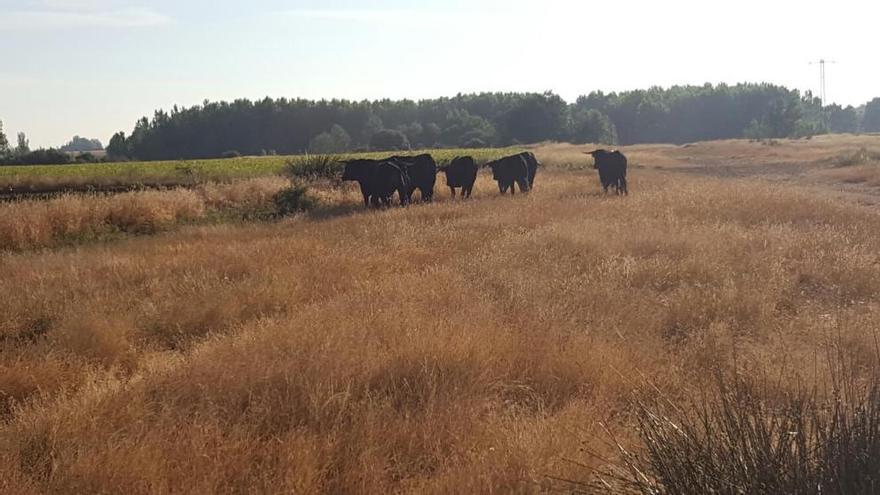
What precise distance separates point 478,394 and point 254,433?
1722mm

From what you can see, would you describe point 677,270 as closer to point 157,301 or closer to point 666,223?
point 666,223

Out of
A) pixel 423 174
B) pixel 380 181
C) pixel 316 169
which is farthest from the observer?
pixel 316 169

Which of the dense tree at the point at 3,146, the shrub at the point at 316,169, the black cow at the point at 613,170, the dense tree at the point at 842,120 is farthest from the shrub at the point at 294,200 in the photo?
the dense tree at the point at 842,120

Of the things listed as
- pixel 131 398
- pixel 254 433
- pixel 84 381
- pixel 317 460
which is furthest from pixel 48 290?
pixel 317 460

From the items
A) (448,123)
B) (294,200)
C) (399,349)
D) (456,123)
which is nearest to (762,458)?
(399,349)

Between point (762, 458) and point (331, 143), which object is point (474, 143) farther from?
point (762, 458)

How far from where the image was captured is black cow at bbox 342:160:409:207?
24.1 meters

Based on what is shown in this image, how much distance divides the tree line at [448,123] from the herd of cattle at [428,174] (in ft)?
186

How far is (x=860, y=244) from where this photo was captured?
448 inches

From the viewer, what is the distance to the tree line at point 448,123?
103375mm

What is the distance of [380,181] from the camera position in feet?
79.1

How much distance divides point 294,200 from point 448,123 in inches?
3595

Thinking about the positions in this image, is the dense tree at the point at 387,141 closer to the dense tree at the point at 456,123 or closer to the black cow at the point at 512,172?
the dense tree at the point at 456,123

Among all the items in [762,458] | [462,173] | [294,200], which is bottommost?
[762,458]
